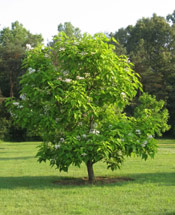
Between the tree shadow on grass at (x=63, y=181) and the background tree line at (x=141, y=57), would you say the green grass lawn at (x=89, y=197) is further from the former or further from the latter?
the background tree line at (x=141, y=57)

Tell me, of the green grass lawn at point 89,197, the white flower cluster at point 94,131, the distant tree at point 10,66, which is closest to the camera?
the green grass lawn at point 89,197

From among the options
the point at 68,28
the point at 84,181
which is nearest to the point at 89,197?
the point at 84,181

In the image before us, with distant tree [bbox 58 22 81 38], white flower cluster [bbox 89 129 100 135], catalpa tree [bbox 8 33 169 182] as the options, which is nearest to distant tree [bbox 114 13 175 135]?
distant tree [bbox 58 22 81 38]

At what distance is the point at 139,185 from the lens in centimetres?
1005

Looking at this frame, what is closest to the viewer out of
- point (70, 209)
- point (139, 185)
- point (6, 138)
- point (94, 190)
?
point (70, 209)

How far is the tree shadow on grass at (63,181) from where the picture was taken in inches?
408

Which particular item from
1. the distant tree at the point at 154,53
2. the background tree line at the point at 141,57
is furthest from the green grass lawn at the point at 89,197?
the distant tree at the point at 154,53

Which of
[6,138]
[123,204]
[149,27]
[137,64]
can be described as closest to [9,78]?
[6,138]

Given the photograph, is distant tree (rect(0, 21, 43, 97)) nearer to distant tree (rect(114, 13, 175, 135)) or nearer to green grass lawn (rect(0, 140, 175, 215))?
distant tree (rect(114, 13, 175, 135))

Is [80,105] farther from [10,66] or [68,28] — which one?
[68,28]

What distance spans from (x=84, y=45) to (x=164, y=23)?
52.6 meters

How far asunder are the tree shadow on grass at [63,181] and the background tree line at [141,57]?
1232 inches

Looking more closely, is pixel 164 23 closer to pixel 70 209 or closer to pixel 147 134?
pixel 147 134

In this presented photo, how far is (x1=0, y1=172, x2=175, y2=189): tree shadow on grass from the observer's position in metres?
10.4
